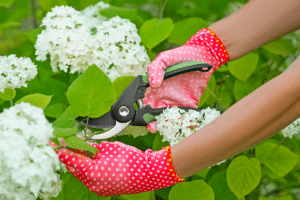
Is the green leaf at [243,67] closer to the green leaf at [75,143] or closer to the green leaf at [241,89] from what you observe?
the green leaf at [241,89]

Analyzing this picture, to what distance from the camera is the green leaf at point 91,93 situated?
0.42m

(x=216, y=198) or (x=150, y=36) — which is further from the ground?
(x=150, y=36)

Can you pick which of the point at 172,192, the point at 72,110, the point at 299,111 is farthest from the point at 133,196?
the point at 299,111

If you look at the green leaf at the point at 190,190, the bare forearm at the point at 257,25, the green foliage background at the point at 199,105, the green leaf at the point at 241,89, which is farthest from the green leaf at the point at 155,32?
the green leaf at the point at 190,190

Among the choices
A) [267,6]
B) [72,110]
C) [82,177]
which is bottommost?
[82,177]

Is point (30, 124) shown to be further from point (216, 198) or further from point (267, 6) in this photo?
point (267, 6)

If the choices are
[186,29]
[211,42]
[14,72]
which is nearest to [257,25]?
[211,42]

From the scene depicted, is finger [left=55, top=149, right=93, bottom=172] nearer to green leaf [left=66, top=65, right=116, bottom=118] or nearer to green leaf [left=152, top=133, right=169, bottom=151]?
green leaf [left=66, top=65, right=116, bottom=118]

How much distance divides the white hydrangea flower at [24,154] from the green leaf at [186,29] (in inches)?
21.2

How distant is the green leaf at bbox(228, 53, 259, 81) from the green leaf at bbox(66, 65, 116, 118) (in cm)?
44

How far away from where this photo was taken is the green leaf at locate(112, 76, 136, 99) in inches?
21.3

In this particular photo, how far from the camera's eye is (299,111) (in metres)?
0.39

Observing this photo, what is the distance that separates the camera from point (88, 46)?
57 centimetres

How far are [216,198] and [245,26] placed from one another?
43 centimetres
